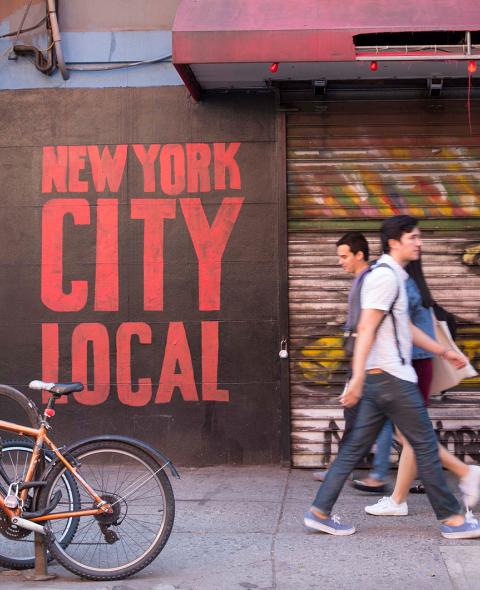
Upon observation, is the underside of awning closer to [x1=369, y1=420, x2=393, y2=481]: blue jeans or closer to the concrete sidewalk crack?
[x1=369, y1=420, x2=393, y2=481]: blue jeans

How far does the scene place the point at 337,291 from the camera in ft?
26.2

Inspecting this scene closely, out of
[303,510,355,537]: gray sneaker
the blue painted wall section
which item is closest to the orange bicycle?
[303,510,355,537]: gray sneaker

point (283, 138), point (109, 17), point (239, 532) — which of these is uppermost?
Answer: point (109, 17)

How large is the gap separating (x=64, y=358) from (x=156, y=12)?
3.34 metres

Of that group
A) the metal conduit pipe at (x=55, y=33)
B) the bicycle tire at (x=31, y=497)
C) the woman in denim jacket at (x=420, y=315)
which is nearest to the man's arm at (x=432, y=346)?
the woman in denim jacket at (x=420, y=315)

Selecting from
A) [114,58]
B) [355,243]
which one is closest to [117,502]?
[355,243]

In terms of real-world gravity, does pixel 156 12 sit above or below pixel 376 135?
above

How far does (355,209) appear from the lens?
26.2ft

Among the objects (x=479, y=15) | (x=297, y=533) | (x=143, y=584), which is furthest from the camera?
(x=479, y=15)

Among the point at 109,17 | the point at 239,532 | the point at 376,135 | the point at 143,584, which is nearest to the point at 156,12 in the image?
the point at 109,17

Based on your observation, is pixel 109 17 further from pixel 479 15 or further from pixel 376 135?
pixel 479 15

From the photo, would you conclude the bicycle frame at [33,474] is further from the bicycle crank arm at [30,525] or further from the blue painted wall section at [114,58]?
the blue painted wall section at [114,58]

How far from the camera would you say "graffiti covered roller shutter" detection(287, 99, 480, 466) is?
7.90 meters

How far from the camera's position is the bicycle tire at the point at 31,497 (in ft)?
16.2
